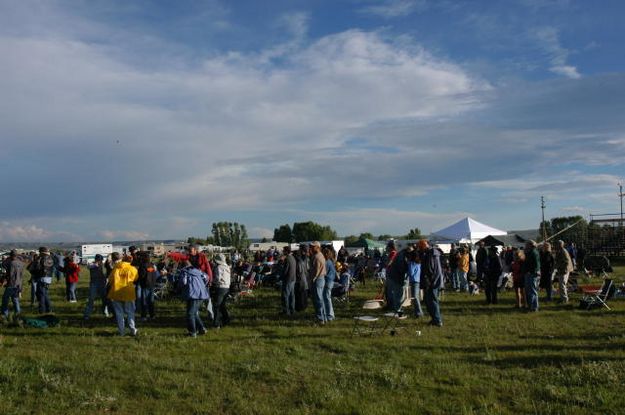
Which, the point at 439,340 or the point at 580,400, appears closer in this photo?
the point at 580,400

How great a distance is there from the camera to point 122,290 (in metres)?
8.67

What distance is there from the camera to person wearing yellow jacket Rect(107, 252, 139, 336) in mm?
8656

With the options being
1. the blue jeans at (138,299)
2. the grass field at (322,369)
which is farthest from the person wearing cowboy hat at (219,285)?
the blue jeans at (138,299)

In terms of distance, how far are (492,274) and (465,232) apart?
12.1 m

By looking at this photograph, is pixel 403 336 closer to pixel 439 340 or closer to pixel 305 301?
pixel 439 340

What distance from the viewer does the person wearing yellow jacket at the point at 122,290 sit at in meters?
8.66

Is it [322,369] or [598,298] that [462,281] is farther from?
[322,369]

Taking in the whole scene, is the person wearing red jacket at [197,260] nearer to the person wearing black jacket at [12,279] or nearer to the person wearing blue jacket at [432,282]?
the person wearing blue jacket at [432,282]

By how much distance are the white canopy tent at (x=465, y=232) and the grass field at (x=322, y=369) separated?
45.9ft

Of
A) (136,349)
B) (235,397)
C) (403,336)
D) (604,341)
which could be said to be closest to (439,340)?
(403,336)

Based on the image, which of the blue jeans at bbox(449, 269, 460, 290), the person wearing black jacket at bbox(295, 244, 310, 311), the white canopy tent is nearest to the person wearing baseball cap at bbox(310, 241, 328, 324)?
the person wearing black jacket at bbox(295, 244, 310, 311)

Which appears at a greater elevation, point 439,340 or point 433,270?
point 433,270

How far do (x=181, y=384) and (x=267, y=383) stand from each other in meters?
0.98

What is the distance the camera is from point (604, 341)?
7.76m
